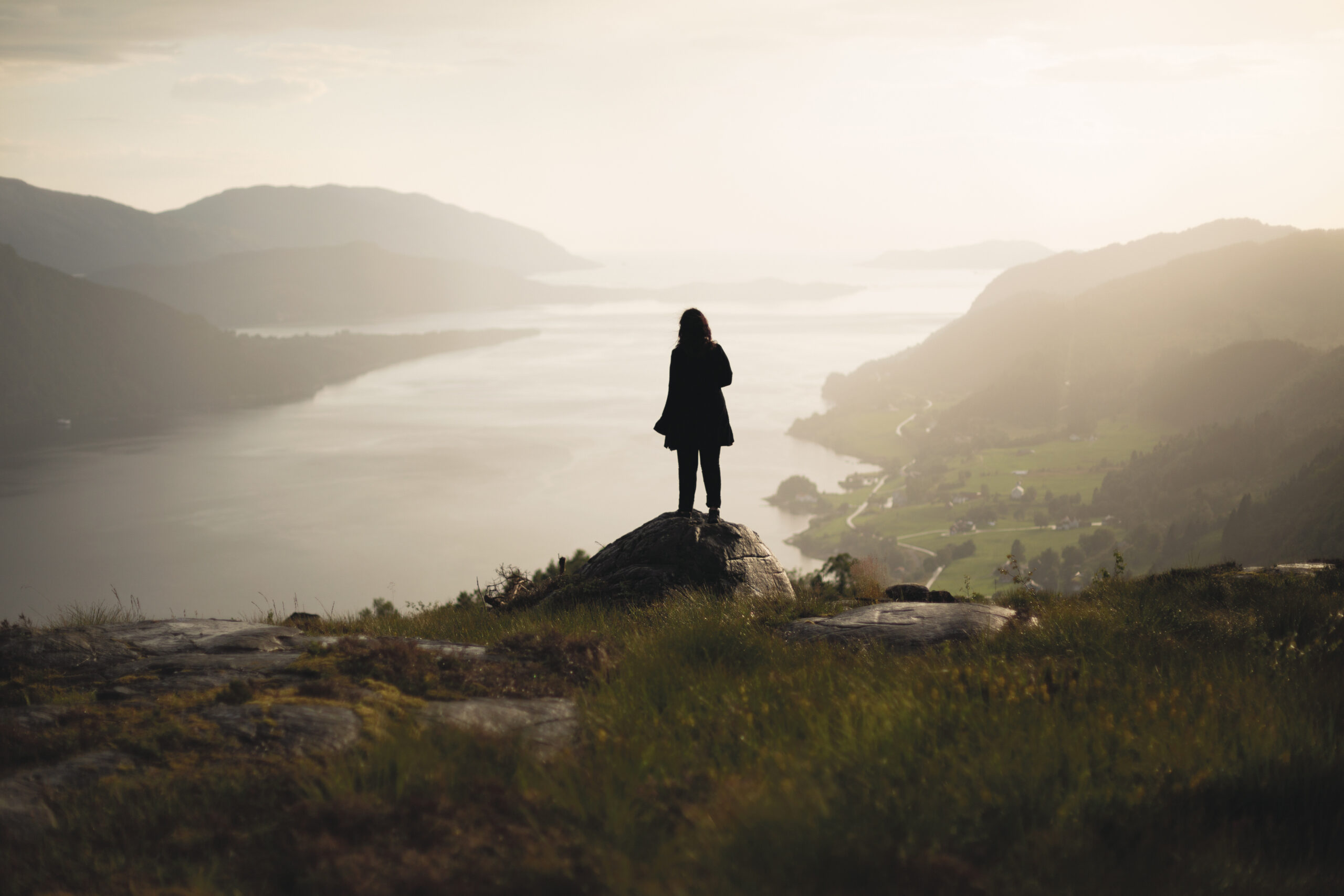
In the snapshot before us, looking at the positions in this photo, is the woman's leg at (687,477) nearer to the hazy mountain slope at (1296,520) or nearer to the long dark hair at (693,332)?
the long dark hair at (693,332)

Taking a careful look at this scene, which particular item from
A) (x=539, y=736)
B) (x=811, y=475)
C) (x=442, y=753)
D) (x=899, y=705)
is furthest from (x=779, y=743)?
(x=811, y=475)

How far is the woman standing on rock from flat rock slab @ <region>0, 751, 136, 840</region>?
714cm

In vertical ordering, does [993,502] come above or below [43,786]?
below

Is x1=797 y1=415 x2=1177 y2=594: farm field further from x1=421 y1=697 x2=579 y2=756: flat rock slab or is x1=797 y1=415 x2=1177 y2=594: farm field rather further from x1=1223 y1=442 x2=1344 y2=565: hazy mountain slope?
x1=421 y1=697 x2=579 y2=756: flat rock slab

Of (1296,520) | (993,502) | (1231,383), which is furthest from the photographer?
(1231,383)

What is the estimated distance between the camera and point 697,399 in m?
10.6

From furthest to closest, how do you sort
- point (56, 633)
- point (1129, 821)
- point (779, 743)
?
point (56, 633), point (779, 743), point (1129, 821)

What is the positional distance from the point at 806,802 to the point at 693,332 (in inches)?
306

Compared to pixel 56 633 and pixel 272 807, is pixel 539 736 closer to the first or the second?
pixel 272 807

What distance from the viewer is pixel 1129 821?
339cm

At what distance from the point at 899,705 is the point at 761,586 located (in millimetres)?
5968

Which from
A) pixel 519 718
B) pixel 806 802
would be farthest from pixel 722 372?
pixel 806 802

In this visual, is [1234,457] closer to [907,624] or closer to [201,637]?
[907,624]

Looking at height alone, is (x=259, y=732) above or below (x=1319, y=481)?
above
